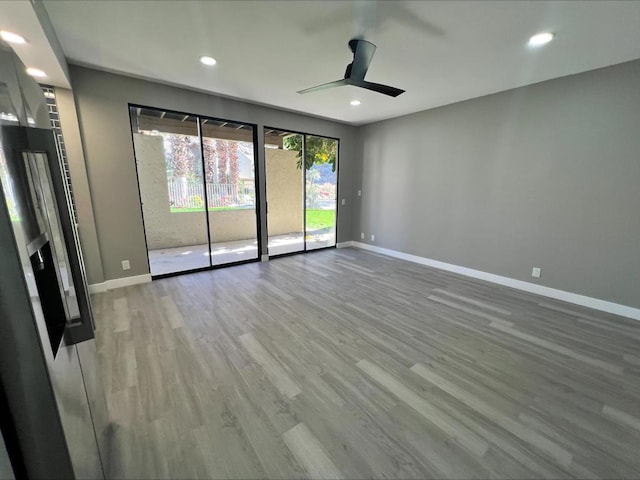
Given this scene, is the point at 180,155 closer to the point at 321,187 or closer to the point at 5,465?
the point at 321,187

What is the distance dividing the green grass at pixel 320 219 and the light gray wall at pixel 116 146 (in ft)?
8.70

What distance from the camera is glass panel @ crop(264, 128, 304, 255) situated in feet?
A: 17.8

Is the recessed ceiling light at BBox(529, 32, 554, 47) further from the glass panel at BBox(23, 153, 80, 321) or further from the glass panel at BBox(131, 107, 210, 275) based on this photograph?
the glass panel at BBox(131, 107, 210, 275)

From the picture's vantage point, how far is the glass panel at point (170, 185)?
4.29m

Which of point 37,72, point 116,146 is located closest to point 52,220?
point 37,72

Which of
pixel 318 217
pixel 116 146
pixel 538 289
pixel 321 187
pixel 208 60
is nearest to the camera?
pixel 208 60

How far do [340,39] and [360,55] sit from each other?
0.24 m

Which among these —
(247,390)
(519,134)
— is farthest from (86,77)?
(519,134)

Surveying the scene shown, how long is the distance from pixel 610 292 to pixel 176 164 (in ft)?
21.5

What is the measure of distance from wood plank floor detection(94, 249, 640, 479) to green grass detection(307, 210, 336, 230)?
271cm

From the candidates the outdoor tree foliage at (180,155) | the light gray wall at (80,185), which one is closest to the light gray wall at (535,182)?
the outdoor tree foliage at (180,155)

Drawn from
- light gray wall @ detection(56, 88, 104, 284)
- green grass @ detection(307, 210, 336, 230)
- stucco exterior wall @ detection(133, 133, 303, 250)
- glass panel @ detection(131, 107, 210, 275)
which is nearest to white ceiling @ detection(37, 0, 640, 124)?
light gray wall @ detection(56, 88, 104, 284)

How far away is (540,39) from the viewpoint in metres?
2.32

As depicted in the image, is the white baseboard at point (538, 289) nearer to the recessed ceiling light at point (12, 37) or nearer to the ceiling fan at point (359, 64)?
the ceiling fan at point (359, 64)
